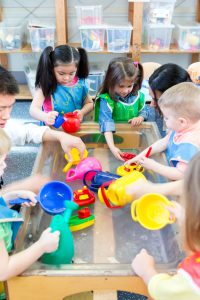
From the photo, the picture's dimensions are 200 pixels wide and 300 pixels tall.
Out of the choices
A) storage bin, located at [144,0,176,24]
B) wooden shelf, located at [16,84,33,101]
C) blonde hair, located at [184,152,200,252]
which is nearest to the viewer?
blonde hair, located at [184,152,200,252]

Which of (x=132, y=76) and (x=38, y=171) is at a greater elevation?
(x=132, y=76)

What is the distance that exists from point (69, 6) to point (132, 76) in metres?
1.59

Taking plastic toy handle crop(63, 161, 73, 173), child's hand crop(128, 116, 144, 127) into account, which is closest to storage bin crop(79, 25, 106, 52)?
child's hand crop(128, 116, 144, 127)

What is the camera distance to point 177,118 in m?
1.01

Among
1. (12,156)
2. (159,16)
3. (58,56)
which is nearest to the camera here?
(58,56)

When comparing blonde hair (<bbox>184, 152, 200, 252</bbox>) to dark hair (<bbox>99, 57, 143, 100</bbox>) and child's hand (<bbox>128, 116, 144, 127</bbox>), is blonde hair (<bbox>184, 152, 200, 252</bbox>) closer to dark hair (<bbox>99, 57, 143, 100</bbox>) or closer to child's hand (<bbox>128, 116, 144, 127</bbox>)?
child's hand (<bbox>128, 116, 144, 127</bbox>)

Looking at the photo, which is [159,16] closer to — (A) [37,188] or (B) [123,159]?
(B) [123,159]

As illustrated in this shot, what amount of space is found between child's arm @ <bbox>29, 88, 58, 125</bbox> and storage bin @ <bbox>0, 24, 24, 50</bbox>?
119 centimetres

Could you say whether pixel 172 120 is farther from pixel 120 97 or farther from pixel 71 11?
pixel 71 11

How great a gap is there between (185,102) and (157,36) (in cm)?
160

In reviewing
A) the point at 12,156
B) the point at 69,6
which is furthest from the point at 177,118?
the point at 69,6

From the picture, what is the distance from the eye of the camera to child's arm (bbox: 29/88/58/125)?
1237 mm

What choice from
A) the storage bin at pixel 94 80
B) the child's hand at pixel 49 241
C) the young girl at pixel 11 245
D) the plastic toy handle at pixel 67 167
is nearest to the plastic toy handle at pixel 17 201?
the young girl at pixel 11 245

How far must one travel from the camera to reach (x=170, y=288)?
58 cm
